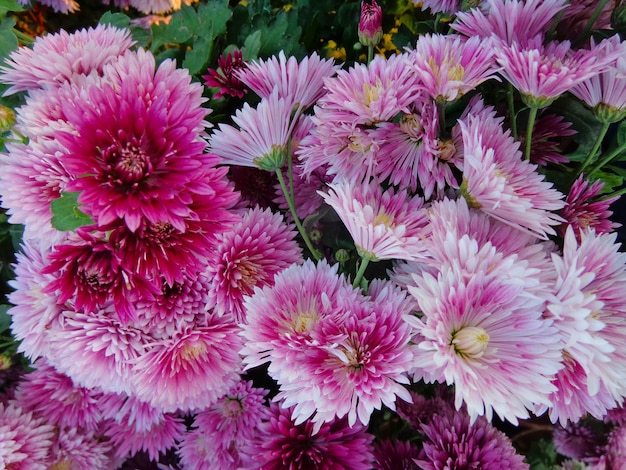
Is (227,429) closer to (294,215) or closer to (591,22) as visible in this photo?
(294,215)

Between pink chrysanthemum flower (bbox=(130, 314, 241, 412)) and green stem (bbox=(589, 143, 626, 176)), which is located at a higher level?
green stem (bbox=(589, 143, 626, 176))

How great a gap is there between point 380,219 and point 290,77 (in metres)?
0.14

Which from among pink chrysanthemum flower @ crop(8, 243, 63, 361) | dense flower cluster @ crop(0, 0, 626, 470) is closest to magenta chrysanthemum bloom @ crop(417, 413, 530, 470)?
dense flower cluster @ crop(0, 0, 626, 470)

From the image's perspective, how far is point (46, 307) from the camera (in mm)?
424

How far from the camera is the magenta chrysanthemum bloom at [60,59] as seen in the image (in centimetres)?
40

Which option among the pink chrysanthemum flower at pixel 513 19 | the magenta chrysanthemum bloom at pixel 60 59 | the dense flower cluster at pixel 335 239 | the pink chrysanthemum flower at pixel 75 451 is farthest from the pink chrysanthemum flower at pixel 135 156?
the pink chrysanthemum flower at pixel 75 451

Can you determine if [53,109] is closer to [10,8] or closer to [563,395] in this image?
[10,8]

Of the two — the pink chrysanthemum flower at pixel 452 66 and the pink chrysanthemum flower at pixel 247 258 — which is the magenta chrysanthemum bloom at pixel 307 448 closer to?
the pink chrysanthemum flower at pixel 247 258

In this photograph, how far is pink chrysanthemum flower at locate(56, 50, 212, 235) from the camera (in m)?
0.29

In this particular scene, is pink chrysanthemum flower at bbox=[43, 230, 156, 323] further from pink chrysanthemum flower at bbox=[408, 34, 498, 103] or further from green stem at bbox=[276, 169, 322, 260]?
pink chrysanthemum flower at bbox=[408, 34, 498, 103]

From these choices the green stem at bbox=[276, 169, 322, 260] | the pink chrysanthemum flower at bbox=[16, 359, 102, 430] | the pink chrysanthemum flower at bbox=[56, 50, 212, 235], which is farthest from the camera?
the pink chrysanthemum flower at bbox=[16, 359, 102, 430]

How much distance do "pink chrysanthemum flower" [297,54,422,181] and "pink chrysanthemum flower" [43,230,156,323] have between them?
0.51ft

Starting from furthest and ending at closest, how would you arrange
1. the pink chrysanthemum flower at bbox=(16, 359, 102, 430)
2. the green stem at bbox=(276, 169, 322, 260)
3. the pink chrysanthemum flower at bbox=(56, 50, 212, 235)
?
the pink chrysanthemum flower at bbox=(16, 359, 102, 430) → the green stem at bbox=(276, 169, 322, 260) → the pink chrysanthemum flower at bbox=(56, 50, 212, 235)

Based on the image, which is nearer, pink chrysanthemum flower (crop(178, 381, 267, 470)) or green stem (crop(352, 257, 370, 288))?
green stem (crop(352, 257, 370, 288))
